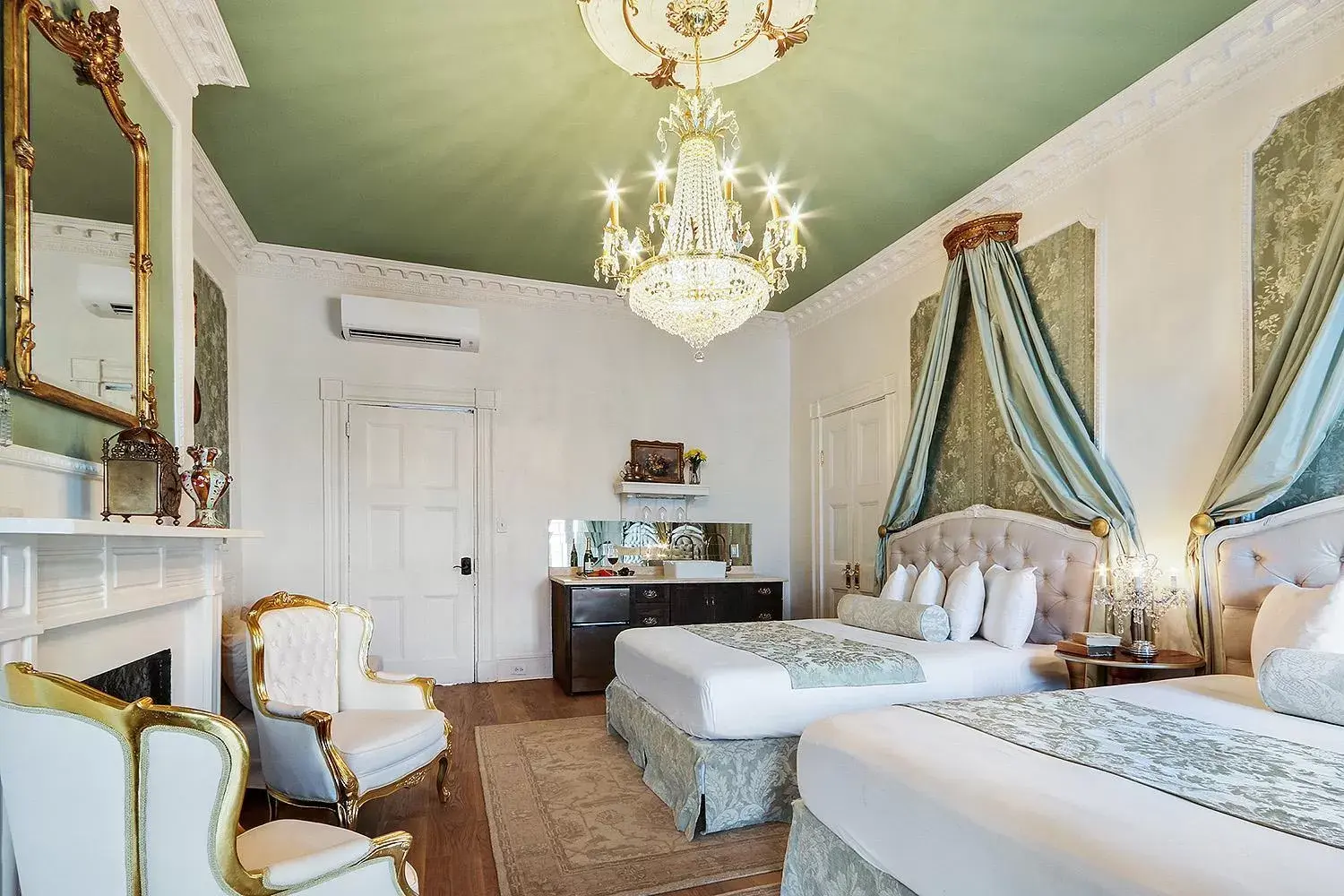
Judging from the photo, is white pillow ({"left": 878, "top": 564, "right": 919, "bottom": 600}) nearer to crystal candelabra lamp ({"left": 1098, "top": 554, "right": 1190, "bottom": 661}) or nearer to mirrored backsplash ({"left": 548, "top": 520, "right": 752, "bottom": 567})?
crystal candelabra lamp ({"left": 1098, "top": 554, "right": 1190, "bottom": 661})

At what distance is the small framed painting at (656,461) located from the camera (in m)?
5.89

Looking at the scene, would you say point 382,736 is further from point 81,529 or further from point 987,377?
point 987,377

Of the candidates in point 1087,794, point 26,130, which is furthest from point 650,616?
point 26,130

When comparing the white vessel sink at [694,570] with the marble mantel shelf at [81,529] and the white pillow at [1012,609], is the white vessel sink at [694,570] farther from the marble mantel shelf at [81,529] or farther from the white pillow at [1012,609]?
the marble mantel shelf at [81,529]

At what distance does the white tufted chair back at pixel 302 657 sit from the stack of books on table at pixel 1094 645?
320 centimetres

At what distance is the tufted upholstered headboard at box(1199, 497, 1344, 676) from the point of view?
2492 mm

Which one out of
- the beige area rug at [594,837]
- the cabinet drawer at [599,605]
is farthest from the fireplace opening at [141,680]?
the cabinet drawer at [599,605]

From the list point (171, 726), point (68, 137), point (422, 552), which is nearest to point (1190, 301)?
point (171, 726)

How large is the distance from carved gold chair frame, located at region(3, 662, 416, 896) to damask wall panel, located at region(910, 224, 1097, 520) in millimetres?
3656

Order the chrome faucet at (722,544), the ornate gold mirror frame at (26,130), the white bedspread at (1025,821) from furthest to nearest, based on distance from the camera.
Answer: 1. the chrome faucet at (722,544)
2. the ornate gold mirror frame at (26,130)
3. the white bedspread at (1025,821)

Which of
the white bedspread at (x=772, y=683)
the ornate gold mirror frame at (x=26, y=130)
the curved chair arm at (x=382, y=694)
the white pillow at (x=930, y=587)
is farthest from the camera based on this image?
the white pillow at (x=930, y=587)

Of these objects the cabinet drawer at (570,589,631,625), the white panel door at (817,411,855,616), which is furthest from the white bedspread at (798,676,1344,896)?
the white panel door at (817,411,855,616)

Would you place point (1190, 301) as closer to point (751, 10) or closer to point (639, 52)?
point (751, 10)

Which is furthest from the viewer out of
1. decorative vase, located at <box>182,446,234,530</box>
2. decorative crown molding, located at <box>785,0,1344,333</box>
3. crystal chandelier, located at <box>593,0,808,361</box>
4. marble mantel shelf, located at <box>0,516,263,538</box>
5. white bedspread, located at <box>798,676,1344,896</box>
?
crystal chandelier, located at <box>593,0,808,361</box>
